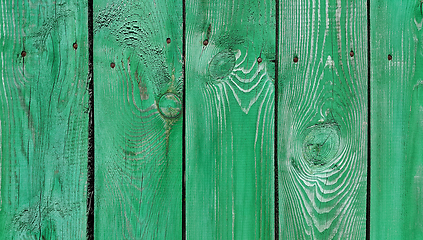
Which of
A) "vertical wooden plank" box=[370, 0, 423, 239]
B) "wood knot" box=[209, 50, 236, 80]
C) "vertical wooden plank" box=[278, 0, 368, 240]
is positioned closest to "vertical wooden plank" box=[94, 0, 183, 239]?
"wood knot" box=[209, 50, 236, 80]

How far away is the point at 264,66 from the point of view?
3.49ft

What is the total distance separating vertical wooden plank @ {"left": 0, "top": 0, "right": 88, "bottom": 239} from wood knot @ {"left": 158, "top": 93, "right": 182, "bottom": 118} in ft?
0.85

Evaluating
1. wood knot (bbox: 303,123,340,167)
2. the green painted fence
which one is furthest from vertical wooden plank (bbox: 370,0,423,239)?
wood knot (bbox: 303,123,340,167)

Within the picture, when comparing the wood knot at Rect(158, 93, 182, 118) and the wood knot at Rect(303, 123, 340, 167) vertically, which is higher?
the wood knot at Rect(158, 93, 182, 118)

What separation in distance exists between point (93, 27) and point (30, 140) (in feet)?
1.41

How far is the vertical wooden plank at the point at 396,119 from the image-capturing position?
3.52 feet

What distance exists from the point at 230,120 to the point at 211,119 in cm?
6

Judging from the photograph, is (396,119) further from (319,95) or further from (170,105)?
(170,105)

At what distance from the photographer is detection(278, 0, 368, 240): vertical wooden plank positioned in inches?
41.9

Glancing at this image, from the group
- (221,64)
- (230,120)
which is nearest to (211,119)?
(230,120)

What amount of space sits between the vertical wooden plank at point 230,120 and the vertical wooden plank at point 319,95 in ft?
0.17

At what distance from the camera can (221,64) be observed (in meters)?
1.05

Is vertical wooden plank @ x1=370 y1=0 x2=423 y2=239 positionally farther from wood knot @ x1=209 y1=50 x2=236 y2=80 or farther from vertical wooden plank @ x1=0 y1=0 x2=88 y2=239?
vertical wooden plank @ x1=0 y1=0 x2=88 y2=239

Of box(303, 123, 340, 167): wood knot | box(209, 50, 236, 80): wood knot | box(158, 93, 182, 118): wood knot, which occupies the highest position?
box(209, 50, 236, 80): wood knot
